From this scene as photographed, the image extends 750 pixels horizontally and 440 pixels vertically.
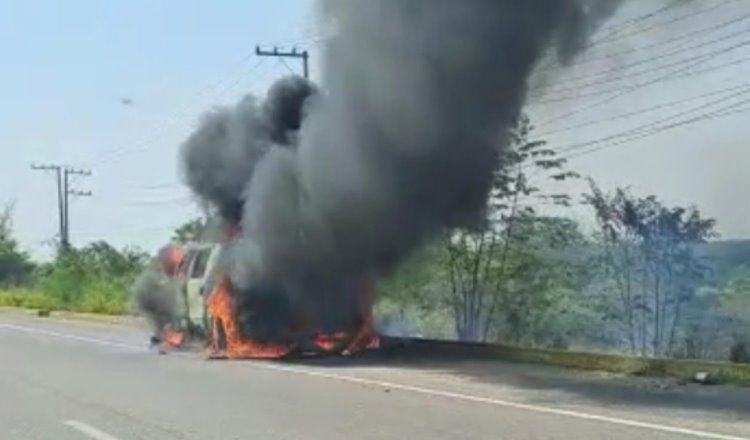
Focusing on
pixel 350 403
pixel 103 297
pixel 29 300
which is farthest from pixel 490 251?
pixel 29 300

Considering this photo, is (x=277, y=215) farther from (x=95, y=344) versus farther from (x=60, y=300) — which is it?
(x=60, y=300)

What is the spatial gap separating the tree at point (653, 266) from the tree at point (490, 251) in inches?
74.3

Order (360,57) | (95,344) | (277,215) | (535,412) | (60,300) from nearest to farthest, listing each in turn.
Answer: (535,412) → (360,57) → (277,215) → (95,344) → (60,300)

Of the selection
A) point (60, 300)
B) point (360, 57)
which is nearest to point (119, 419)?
point (360, 57)

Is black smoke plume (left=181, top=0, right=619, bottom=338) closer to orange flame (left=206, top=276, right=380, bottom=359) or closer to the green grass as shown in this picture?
orange flame (left=206, top=276, right=380, bottom=359)

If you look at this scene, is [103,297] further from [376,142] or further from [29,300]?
[376,142]

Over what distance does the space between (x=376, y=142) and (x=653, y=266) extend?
15.2ft

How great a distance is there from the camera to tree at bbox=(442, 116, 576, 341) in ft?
71.5

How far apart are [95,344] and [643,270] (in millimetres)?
12423

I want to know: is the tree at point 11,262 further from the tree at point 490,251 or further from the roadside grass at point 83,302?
the tree at point 490,251

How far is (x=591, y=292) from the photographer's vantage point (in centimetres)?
2120

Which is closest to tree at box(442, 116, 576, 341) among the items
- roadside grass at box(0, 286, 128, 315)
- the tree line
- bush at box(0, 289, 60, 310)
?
the tree line

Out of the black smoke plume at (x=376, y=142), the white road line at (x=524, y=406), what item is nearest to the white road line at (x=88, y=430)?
the white road line at (x=524, y=406)

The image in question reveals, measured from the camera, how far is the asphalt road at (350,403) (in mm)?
11133
